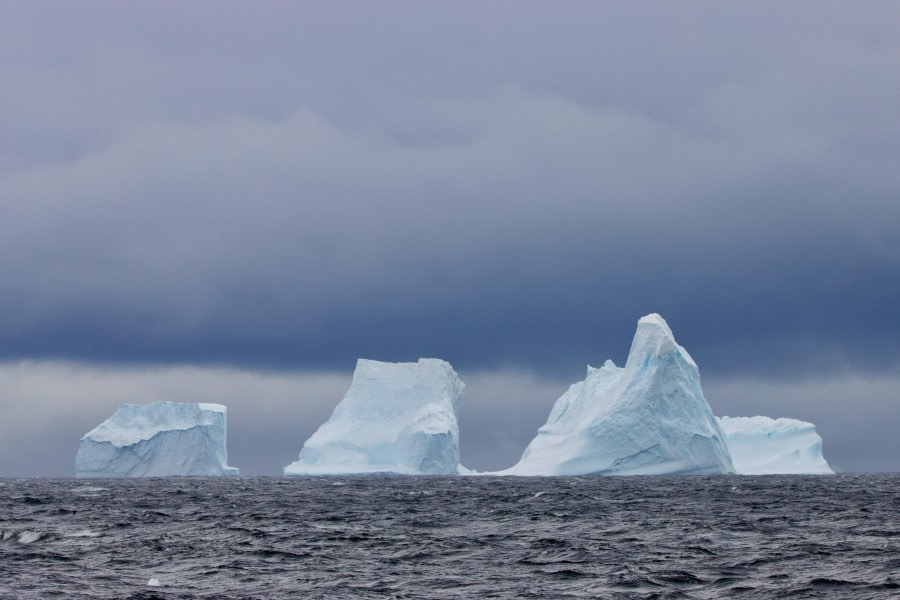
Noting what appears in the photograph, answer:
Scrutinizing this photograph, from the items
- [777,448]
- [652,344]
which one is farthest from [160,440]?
[777,448]

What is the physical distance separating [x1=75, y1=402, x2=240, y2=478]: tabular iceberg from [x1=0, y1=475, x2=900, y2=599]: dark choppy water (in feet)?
173

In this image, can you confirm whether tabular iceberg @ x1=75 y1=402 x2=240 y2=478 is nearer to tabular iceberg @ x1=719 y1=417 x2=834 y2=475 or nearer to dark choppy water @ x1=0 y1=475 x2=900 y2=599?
tabular iceberg @ x1=719 y1=417 x2=834 y2=475

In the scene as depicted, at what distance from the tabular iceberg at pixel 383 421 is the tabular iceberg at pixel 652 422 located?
13.8 meters

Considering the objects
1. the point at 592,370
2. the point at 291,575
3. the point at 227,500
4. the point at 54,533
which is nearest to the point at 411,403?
the point at 592,370

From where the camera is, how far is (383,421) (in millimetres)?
94375

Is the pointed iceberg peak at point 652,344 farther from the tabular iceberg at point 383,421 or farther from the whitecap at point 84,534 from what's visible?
the whitecap at point 84,534

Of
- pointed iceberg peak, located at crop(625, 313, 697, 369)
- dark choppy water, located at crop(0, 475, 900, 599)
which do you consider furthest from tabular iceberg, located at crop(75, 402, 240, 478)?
dark choppy water, located at crop(0, 475, 900, 599)

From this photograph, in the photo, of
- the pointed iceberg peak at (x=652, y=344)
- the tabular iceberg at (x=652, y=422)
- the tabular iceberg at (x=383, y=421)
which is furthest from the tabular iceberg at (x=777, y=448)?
the tabular iceberg at (x=383, y=421)

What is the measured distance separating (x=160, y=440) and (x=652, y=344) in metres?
41.9

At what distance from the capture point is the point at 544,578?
62.3 feet

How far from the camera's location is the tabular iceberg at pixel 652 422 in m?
71.6

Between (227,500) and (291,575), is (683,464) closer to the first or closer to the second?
(227,500)

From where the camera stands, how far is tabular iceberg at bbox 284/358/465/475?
89.4 metres

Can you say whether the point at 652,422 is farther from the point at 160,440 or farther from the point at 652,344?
the point at 160,440
